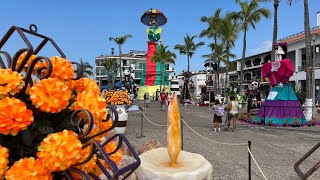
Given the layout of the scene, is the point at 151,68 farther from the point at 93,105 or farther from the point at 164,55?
the point at 93,105

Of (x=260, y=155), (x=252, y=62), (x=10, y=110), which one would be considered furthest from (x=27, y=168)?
(x=252, y=62)

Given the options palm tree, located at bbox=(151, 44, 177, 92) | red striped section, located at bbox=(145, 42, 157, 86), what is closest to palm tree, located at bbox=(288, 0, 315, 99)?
palm tree, located at bbox=(151, 44, 177, 92)

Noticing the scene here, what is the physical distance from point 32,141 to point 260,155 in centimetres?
717

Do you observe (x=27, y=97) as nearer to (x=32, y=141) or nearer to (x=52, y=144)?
(x=32, y=141)

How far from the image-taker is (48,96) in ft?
5.09

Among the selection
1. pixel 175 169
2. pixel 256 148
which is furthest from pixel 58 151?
pixel 256 148

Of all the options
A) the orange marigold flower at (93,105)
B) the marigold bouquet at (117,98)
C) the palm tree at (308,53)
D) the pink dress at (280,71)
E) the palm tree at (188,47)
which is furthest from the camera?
the palm tree at (188,47)

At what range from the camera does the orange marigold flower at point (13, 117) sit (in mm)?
1435

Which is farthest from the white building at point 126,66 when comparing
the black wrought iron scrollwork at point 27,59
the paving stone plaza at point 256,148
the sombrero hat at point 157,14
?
the black wrought iron scrollwork at point 27,59

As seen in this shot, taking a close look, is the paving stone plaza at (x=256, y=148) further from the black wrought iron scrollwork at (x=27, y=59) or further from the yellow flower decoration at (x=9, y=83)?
the yellow flower decoration at (x=9, y=83)

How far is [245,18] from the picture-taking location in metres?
28.1

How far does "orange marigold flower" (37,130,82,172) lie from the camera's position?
1437 mm

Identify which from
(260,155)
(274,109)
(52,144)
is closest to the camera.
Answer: (52,144)

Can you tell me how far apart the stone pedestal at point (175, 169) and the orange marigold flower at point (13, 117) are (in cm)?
208
